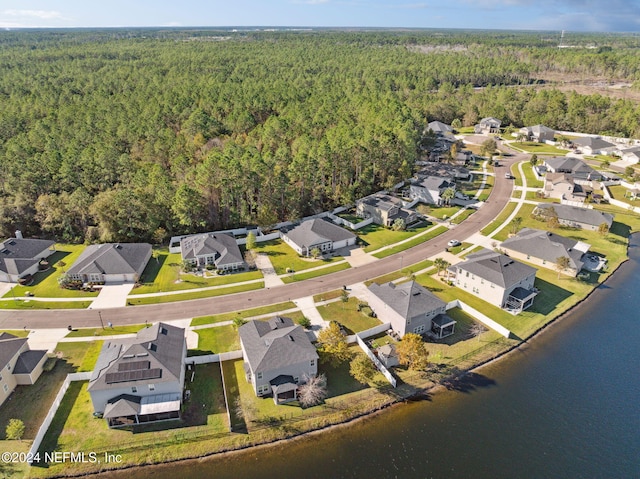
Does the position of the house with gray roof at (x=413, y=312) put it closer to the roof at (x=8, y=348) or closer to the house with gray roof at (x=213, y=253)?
the house with gray roof at (x=213, y=253)

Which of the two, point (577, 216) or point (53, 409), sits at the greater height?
point (577, 216)

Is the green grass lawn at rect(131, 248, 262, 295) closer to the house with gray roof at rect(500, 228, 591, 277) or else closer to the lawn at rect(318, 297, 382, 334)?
the lawn at rect(318, 297, 382, 334)

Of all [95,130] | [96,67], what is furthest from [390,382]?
[96,67]

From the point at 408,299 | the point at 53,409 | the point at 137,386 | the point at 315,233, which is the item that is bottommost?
the point at 53,409

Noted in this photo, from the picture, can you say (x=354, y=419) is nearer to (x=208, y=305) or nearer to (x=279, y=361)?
(x=279, y=361)

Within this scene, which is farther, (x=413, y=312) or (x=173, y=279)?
(x=173, y=279)

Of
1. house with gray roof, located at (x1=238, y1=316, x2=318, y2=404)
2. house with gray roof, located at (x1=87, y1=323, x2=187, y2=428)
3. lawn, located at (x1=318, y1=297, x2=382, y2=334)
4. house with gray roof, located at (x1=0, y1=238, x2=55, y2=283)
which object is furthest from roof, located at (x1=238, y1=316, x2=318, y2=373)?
house with gray roof, located at (x1=0, y1=238, x2=55, y2=283)

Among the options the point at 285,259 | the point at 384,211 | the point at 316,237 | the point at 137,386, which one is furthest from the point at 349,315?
the point at 384,211
